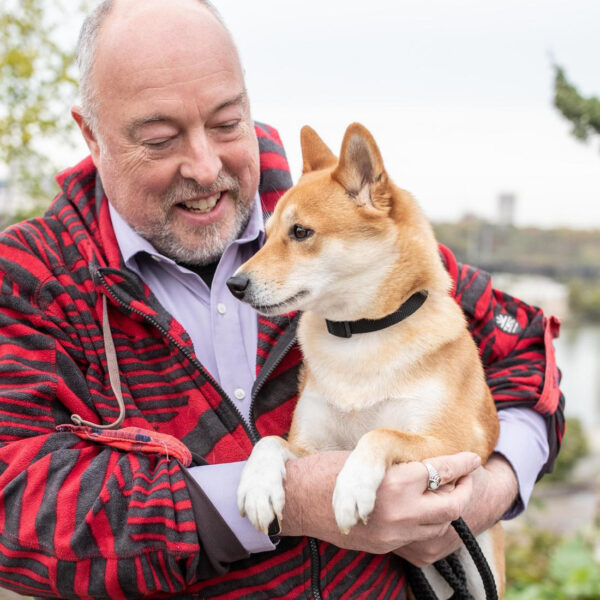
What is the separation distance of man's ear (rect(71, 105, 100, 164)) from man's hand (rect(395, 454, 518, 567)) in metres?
1.65

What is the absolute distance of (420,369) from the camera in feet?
7.22

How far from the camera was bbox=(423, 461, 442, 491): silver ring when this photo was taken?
1927mm

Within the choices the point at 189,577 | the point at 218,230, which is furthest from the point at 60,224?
the point at 189,577

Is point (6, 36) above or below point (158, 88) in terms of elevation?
above

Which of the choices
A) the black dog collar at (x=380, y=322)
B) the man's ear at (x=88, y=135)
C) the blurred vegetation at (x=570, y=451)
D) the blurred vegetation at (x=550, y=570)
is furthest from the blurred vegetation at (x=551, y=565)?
the blurred vegetation at (x=570, y=451)

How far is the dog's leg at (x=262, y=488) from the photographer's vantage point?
1.87 meters

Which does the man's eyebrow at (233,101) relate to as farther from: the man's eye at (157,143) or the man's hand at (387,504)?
the man's hand at (387,504)

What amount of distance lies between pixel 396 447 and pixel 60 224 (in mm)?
1309

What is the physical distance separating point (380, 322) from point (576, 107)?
8.01 ft

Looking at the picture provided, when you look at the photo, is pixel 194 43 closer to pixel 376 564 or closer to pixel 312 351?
pixel 312 351

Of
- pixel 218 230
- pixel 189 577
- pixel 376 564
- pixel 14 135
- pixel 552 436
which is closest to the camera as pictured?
pixel 189 577

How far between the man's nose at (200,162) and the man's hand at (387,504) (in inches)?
37.8

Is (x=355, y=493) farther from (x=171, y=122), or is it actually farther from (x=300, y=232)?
(x=171, y=122)

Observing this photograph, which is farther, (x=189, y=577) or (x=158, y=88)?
(x=158, y=88)
